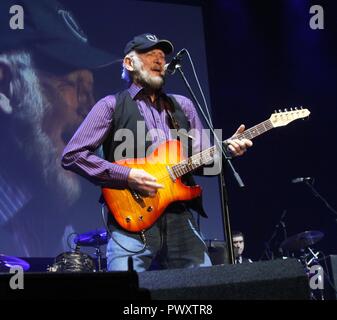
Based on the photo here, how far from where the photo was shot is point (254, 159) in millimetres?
7957

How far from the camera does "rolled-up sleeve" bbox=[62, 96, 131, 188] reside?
307 cm

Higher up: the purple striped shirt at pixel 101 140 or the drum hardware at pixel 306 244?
the purple striped shirt at pixel 101 140

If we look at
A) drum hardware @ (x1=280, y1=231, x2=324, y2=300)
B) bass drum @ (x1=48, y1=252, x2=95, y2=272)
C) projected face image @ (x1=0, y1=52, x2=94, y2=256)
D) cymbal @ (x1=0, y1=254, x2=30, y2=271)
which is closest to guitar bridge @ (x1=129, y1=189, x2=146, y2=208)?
cymbal @ (x1=0, y1=254, x2=30, y2=271)

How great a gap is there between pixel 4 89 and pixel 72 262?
2.01 m

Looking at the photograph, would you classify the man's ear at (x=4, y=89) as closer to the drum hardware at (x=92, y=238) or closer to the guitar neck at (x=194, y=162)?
the drum hardware at (x=92, y=238)

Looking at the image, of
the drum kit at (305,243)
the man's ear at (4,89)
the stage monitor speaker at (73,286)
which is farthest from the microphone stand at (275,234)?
the stage monitor speaker at (73,286)

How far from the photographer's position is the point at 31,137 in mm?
5957

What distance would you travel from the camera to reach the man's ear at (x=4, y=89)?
5891mm

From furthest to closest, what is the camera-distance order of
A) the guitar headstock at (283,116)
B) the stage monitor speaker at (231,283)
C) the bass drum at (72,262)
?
the bass drum at (72,262) → the guitar headstock at (283,116) → the stage monitor speaker at (231,283)

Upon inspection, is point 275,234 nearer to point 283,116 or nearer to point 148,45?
point 283,116

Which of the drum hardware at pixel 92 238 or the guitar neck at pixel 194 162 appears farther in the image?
the drum hardware at pixel 92 238

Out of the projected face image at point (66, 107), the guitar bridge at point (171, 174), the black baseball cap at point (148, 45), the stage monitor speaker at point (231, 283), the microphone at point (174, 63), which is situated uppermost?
the projected face image at point (66, 107)

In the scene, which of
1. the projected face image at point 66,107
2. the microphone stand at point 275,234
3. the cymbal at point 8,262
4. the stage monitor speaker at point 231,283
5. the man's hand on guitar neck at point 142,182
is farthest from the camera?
the microphone stand at point 275,234

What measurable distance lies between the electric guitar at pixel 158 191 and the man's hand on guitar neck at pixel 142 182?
8cm
